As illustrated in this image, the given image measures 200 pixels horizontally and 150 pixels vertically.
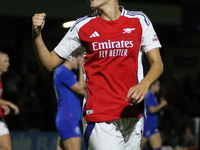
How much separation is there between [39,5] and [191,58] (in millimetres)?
9517

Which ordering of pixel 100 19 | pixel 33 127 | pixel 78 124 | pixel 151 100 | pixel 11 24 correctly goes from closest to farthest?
pixel 100 19, pixel 78 124, pixel 151 100, pixel 33 127, pixel 11 24

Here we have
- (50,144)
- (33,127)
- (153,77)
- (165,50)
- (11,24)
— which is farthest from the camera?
(165,50)

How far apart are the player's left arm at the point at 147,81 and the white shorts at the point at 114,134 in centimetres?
39

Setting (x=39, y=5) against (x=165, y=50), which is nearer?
(x=39, y=5)

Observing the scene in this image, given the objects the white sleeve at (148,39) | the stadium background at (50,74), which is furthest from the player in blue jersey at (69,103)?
the stadium background at (50,74)

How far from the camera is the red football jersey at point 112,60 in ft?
10.5

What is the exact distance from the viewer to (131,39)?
3.24 meters

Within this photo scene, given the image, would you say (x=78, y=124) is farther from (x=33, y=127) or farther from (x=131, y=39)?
(x=33, y=127)

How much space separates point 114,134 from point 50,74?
1232cm

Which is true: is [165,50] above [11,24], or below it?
below

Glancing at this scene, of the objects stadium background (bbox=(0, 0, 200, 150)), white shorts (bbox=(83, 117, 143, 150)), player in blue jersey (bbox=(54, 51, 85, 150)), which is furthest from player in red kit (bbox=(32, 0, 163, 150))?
stadium background (bbox=(0, 0, 200, 150))

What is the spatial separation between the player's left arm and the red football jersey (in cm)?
8

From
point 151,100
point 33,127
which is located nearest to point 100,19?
point 151,100

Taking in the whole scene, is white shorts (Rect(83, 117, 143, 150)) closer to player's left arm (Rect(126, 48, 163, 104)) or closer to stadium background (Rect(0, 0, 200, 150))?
player's left arm (Rect(126, 48, 163, 104))
